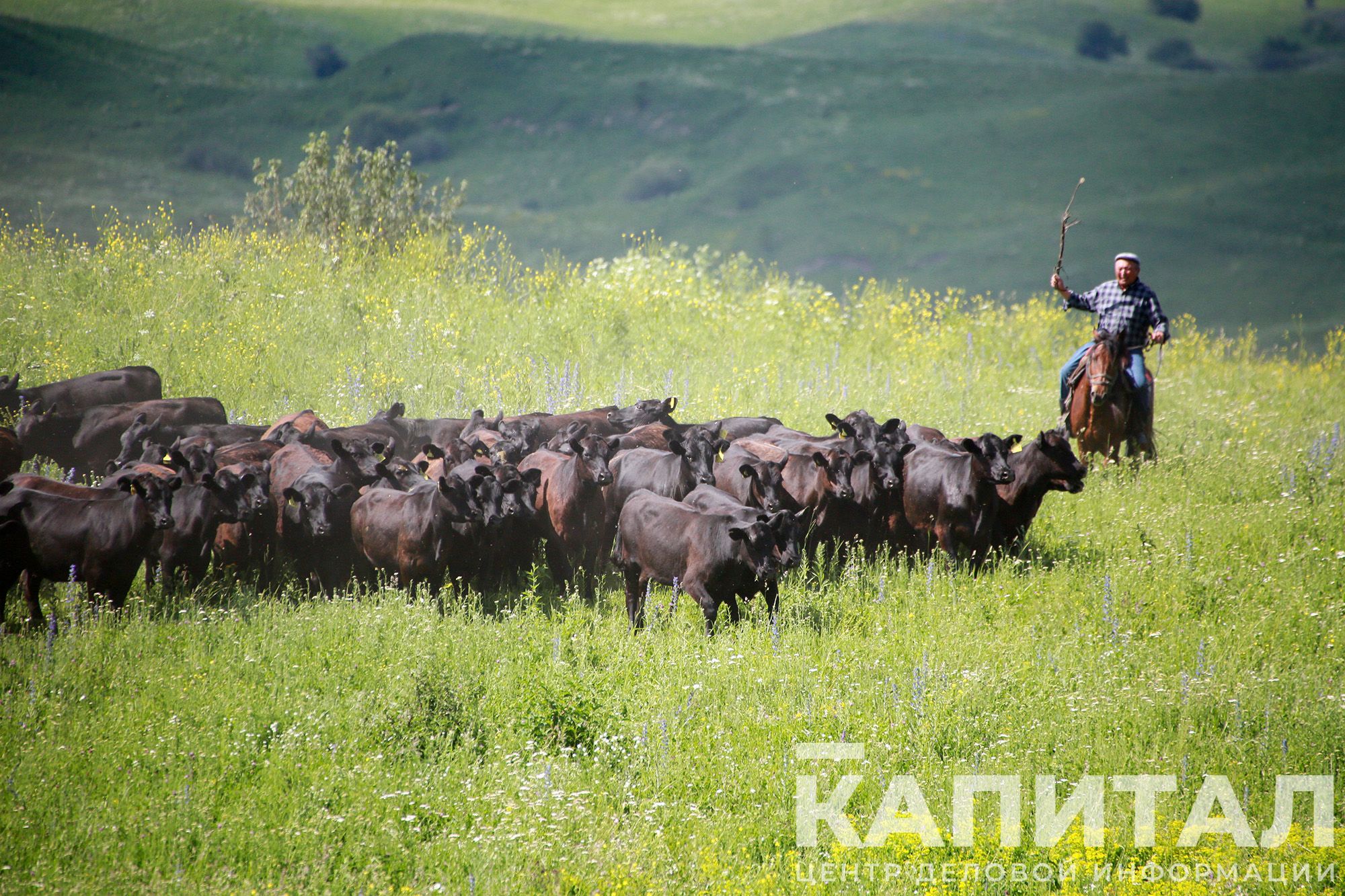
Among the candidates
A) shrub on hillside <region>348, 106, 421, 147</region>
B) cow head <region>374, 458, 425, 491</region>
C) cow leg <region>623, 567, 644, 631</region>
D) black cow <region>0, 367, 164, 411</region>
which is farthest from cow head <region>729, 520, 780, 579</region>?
shrub on hillside <region>348, 106, 421, 147</region>

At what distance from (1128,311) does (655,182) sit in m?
83.4

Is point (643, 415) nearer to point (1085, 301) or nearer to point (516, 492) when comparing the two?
point (516, 492)

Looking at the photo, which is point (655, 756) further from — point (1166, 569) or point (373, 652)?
point (1166, 569)

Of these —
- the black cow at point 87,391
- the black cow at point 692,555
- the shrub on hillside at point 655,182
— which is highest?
the shrub on hillside at point 655,182

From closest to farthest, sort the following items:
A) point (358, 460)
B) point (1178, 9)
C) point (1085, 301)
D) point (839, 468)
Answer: point (839, 468)
point (358, 460)
point (1085, 301)
point (1178, 9)

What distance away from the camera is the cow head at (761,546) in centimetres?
853

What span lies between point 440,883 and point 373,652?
2.92 metres

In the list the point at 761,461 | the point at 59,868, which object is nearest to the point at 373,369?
the point at 761,461

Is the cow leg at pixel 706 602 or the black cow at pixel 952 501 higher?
the black cow at pixel 952 501

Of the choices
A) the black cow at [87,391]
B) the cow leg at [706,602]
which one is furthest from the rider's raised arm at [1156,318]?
the black cow at [87,391]

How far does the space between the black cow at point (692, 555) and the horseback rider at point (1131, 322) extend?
699cm

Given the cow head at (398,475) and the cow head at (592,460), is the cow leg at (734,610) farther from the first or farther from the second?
the cow head at (398,475)

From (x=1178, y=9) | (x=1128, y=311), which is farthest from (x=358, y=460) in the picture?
(x=1178, y=9)

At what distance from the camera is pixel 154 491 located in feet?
29.4
